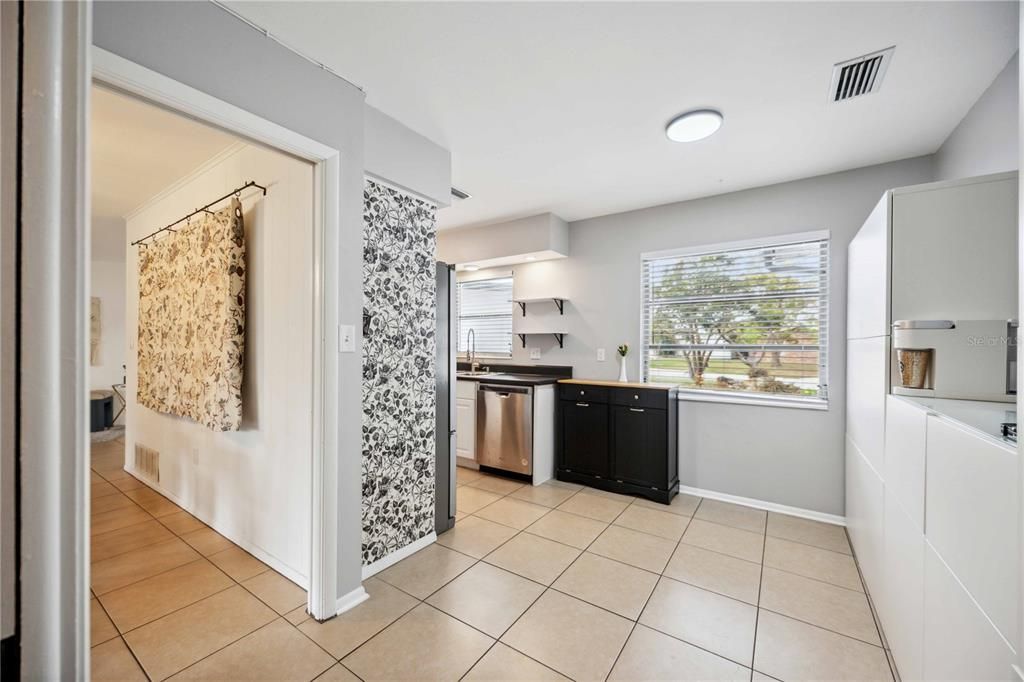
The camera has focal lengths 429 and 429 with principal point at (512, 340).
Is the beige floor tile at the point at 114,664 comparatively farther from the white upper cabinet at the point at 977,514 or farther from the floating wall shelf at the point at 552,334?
the floating wall shelf at the point at 552,334

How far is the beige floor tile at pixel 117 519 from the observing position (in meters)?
2.93

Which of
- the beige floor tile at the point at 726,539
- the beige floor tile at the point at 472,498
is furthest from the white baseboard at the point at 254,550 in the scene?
the beige floor tile at the point at 726,539

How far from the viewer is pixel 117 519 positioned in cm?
305

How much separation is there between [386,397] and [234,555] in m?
1.34

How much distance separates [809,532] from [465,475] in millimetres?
2822

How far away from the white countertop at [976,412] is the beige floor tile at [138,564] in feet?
11.7

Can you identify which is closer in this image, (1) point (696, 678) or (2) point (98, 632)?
(1) point (696, 678)

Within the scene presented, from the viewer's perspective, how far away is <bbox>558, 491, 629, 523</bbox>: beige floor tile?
127 inches

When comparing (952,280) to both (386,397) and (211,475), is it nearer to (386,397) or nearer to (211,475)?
(386,397)

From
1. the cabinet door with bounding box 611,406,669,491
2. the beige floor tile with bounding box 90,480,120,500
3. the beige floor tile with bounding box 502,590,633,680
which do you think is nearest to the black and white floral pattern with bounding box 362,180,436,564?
the beige floor tile with bounding box 502,590,633,680

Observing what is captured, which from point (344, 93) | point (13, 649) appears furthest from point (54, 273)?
point (344, 93)

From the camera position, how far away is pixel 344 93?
2.09 m

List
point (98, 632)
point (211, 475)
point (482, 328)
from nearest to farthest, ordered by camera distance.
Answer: point (98, 632) → point (211, 475) → point (482, 328)

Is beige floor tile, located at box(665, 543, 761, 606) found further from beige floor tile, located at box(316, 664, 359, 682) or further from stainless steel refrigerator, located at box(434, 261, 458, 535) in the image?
beige floor tile, located at box(316, 664, 359, 682)
